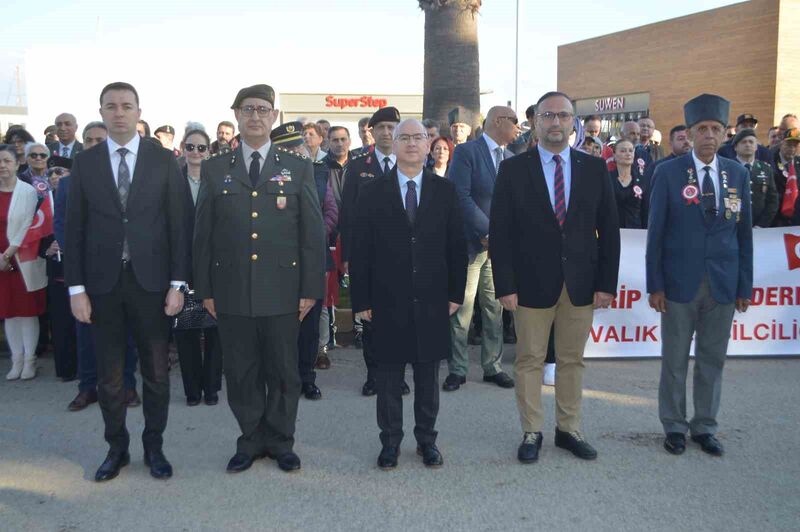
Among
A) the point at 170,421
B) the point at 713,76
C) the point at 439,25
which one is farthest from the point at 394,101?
the point at 170,421

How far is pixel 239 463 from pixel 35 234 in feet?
11.6

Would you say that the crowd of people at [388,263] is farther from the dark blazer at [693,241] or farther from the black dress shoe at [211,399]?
the black dress shoe at [211,399]

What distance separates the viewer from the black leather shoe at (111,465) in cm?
441

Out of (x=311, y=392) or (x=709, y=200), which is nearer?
(x=709, y=200)

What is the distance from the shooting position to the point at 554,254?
4711 millimetres

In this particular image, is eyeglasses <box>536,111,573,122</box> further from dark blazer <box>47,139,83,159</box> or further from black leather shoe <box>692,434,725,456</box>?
dark blazer <box>47,139,83,159</box>

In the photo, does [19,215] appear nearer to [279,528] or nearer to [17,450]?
[17,450]

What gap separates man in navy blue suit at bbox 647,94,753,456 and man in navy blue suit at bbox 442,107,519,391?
5.28 ft

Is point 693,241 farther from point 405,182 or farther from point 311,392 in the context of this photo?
point 311,392

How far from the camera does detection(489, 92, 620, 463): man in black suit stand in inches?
185

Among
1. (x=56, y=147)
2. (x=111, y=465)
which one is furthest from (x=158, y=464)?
(x=56, y=147)

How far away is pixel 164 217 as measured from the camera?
4.50 meters

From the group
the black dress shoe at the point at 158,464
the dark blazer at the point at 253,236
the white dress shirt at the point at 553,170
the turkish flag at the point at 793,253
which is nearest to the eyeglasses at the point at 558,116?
the white dress shirt at the point at 553,170

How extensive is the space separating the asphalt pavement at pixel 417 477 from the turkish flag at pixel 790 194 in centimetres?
302
